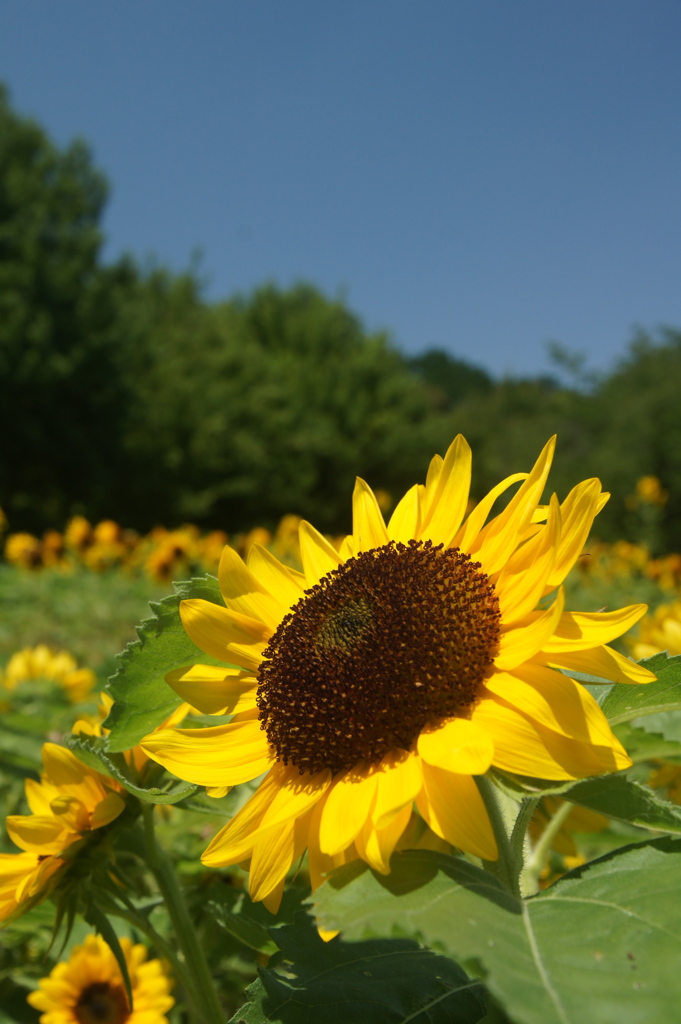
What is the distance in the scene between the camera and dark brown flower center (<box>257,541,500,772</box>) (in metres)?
0.95

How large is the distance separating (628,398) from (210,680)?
30.5 metres

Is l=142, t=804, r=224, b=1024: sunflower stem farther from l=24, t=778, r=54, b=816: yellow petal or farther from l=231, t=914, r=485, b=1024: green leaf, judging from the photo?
l=231, t=914, r=485, b=1024: green leaf

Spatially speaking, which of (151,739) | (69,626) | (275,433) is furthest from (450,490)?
(275,433)

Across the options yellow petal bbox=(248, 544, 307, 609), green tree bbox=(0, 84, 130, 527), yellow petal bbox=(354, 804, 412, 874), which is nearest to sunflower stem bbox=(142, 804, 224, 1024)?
yellow petal bbox=(248, 544, 307, 609)

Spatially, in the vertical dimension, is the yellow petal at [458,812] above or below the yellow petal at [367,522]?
below

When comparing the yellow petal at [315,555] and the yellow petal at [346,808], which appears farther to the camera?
the yellow petal at [315,555]

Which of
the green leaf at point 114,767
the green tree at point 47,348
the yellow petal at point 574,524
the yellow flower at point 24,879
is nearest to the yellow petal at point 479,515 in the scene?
the yellow petal at point 574,524

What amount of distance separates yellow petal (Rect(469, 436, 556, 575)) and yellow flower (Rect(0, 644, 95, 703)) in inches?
101

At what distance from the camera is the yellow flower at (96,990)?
5.16 ft

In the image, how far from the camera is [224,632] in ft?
3.68

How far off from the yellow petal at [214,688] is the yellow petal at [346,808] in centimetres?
21

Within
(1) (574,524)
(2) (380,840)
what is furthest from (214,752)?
(1) (574,524)

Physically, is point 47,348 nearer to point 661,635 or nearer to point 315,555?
point 661,635

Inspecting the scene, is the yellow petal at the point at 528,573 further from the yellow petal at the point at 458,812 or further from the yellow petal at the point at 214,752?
the yellow petal at the point at 214,752
